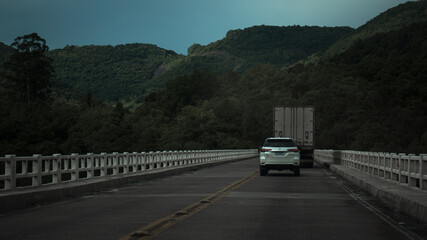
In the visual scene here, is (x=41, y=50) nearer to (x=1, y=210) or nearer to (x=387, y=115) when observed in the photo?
(x=387, y=115)

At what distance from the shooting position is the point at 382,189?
1856cm

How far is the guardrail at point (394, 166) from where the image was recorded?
17.2m

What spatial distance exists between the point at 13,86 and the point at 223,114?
2746 inches

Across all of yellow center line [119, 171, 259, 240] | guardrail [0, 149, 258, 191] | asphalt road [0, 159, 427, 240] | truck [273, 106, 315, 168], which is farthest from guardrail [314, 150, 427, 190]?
guardrail [0, 149, 258, 191]

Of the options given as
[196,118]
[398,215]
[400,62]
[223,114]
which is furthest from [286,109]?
[223,114]

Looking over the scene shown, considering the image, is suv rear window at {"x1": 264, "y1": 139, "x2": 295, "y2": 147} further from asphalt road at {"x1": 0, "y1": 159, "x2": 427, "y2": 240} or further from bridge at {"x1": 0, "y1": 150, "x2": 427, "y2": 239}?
asphalt road at {"x1": 0, "y1": 159, "x2": 427, "y2": 240}

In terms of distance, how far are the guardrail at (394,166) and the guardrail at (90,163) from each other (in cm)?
1045

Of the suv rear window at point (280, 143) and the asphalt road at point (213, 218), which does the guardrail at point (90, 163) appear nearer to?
the asphalt road at point (213, 218)

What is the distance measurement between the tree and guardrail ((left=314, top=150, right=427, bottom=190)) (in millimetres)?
118092

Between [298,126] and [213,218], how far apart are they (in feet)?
102

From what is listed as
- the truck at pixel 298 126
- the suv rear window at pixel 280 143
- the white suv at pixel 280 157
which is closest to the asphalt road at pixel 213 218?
the white suv at pixel 280 157

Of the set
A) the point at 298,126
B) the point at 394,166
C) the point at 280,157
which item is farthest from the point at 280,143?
the point at 298,126

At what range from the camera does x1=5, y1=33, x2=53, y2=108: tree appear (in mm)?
144375

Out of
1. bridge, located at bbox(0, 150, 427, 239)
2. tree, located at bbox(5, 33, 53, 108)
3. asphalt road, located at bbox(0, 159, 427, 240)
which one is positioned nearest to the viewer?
asphalt road, located at bbox(0, 159, 427, 240)
